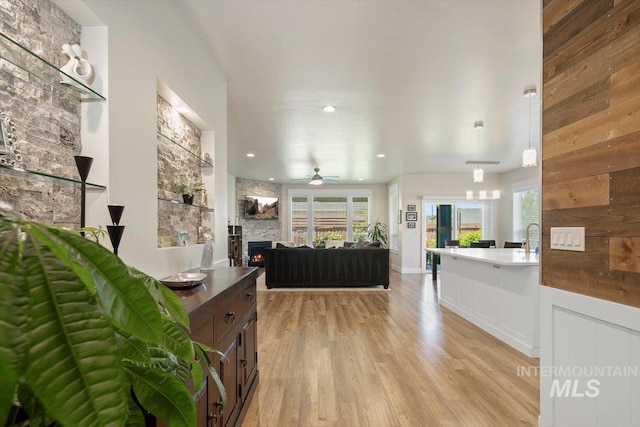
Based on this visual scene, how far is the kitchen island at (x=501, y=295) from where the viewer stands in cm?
328

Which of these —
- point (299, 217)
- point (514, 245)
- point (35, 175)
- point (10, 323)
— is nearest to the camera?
point (10, 323)

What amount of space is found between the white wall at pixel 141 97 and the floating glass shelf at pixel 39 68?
0.10 meters

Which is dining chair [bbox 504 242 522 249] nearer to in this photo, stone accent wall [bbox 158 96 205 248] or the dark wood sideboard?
the dark wood sideboard

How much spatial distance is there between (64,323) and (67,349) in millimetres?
22

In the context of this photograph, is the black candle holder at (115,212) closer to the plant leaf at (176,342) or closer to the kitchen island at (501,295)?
the plant leaf at (176,342)

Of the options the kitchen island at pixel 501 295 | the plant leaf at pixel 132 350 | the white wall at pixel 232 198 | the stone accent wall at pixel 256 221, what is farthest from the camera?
the stone accent wall at pixel 256 221

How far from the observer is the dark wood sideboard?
1424mm

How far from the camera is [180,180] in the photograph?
2.43m

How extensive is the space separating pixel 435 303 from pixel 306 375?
329cm

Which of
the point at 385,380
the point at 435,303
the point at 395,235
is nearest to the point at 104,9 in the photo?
the point at 385,380

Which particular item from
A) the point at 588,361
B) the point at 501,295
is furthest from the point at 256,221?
the point at 588,361

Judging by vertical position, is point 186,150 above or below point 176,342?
above

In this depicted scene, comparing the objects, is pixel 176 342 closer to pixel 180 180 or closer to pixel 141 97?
pixel 141 97

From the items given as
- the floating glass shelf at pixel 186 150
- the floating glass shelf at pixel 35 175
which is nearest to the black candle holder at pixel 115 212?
the floating glass shelf at pixel 35 175
